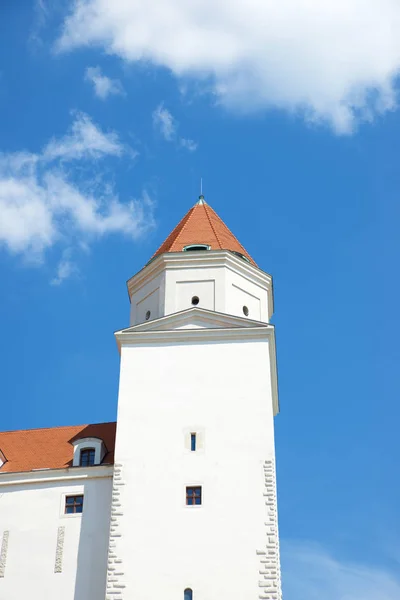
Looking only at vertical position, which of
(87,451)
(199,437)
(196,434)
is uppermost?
(87,451)

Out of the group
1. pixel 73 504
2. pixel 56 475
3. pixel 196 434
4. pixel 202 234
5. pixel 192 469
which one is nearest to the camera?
pixel 192 469

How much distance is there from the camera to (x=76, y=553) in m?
27.9

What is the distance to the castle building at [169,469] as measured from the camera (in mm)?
26188

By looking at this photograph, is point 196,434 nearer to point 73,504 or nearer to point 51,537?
point 73,504

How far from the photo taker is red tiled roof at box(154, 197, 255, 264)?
1318 inches

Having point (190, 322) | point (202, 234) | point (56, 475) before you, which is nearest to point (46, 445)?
point (56, 475)

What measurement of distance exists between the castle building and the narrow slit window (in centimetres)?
4

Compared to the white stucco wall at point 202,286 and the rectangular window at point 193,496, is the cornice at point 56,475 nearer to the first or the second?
the rectangular window at point 193,496

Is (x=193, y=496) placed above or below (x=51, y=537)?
A: above

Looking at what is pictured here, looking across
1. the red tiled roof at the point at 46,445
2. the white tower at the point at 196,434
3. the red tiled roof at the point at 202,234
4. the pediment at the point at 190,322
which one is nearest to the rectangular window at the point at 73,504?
the red tiled roof at the point at 46,445

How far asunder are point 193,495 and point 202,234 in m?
10.7

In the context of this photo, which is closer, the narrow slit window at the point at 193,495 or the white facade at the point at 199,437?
the white facade at the point at 199,437

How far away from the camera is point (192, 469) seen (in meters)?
27.8

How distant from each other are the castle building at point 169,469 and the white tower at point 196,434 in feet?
0.12
